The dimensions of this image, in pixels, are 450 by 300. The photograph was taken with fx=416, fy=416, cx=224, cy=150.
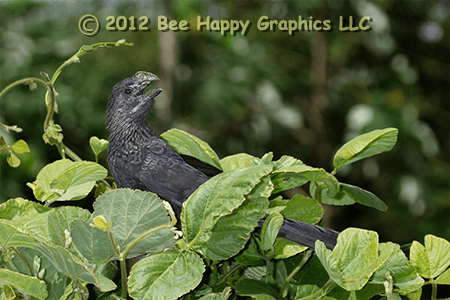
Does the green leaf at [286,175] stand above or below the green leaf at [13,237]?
above

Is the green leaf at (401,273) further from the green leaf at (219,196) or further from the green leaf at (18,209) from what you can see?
the green leaf at (18,209)

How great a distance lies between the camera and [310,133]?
2572mm

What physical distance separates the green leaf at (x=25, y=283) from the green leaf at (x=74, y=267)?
0.03 metres

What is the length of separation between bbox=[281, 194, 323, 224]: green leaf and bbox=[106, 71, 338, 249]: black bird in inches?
3.6

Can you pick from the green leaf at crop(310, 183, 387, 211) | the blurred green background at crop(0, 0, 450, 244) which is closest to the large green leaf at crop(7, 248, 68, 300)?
the green leaf at crop(310, 183, 387, 211)

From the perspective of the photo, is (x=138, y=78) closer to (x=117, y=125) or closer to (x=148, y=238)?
(x=117, y=125)

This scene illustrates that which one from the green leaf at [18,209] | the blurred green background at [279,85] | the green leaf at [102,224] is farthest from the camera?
the blurred green background at [279,85]

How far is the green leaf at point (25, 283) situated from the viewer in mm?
280

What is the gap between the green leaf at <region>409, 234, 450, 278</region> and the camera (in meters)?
0.30

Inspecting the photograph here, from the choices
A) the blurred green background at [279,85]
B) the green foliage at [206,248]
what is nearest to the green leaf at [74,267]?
the green foliage at [206,248]

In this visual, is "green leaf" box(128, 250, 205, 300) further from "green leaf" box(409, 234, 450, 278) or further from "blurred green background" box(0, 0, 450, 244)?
"blurred green background" box(0, 0, 450, 244)

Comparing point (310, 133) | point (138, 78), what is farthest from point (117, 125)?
point (310, 133)

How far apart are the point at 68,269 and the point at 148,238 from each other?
0.18 feet

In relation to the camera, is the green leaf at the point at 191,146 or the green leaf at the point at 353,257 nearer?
the green leaf at the point at 353,257
